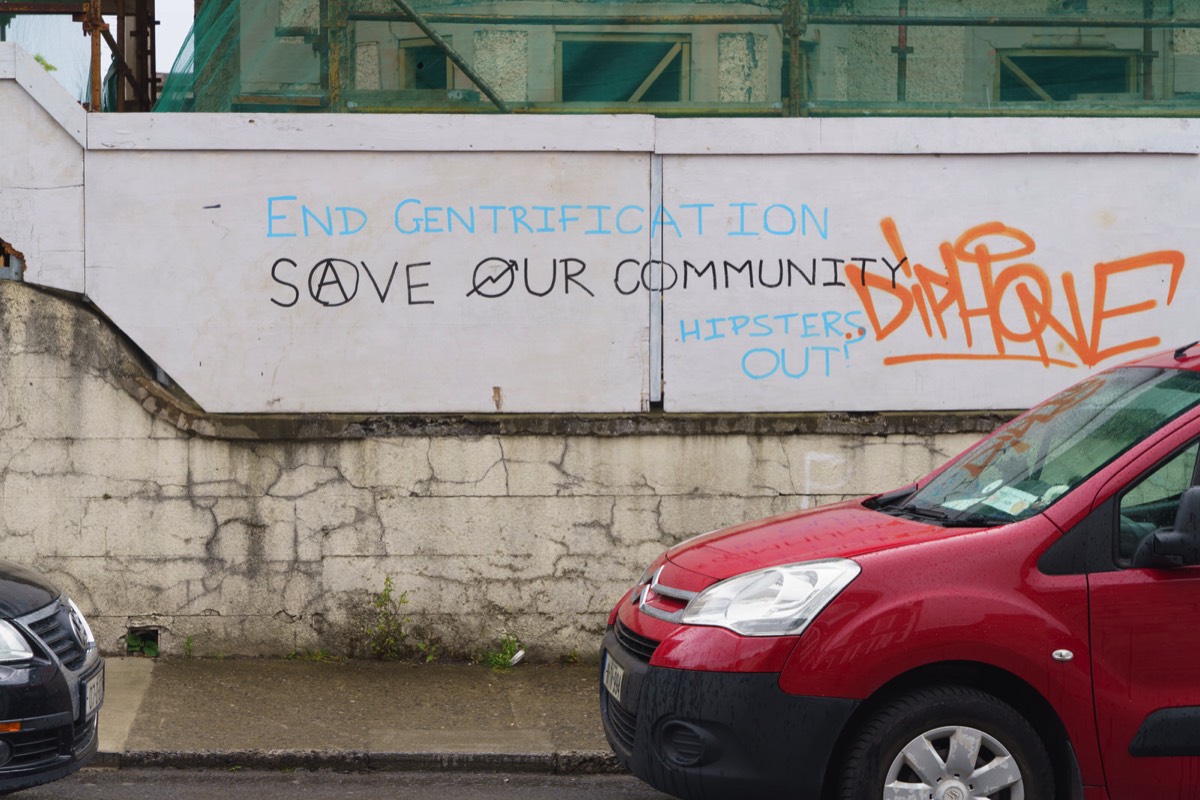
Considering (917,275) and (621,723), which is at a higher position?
(917,275)

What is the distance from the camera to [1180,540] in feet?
13.7

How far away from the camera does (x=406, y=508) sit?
24.2ft

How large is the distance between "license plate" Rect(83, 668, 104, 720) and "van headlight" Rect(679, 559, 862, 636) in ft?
6.81

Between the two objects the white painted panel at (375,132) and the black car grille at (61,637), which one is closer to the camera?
the black car grille at (61,637)

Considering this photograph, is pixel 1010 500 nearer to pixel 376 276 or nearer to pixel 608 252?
pixel 608 252

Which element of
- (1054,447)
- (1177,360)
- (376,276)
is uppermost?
(376,276)

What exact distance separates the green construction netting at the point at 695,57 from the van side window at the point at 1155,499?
3.73 metres

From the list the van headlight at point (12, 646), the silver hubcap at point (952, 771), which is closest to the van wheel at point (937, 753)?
the silver hubcap at point (952, 771)

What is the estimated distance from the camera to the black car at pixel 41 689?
444cm

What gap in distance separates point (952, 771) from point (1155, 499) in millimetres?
1098

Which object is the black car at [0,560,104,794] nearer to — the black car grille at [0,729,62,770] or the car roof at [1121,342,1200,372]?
the black car grille at [0,729,62,770]

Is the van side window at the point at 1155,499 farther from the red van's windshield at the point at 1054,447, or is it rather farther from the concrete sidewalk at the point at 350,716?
the concrete sidewalk at the point at 350,716

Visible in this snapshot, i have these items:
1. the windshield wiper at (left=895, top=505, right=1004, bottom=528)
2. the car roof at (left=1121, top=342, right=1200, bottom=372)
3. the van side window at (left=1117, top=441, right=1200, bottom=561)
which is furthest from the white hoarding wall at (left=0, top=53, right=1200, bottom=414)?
the van side window at (left=1117, top=441, right=1200, bottom=561)

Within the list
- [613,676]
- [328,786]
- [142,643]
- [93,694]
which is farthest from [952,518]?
[142,643]
